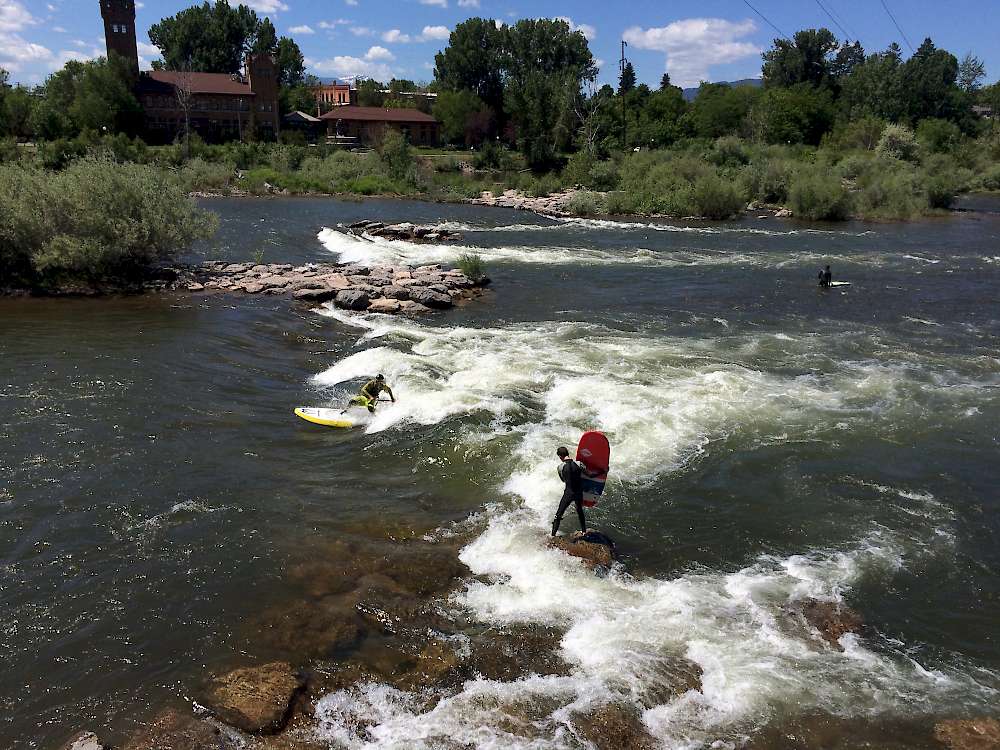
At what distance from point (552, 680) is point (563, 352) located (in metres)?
13.1

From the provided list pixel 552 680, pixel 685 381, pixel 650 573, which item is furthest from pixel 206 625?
pixel 685 381

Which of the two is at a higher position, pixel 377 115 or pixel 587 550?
pixel 377 115

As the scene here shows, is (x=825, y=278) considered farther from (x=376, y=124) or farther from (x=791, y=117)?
(x=376, y=124)

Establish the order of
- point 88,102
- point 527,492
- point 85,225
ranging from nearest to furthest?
1. point 527,492
2. point 85,225
3. point 88,102

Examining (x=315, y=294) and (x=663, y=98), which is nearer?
(x=315, y=294)

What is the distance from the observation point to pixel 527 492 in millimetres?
13094

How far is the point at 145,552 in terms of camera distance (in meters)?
11.2

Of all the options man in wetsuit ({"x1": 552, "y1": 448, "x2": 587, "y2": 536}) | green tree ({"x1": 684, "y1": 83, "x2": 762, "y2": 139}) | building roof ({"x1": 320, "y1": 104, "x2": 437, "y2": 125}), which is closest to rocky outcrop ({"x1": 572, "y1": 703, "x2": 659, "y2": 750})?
man in wetsuit ({"x1": 552, "y1": 448, "x2": 587, "y2": 536})

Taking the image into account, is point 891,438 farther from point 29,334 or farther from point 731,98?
point 731,98

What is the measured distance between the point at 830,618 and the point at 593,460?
12.4 feet

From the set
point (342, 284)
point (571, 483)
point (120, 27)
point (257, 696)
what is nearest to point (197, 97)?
point (120, 27)

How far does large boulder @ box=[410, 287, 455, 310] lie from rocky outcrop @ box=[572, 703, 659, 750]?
64.9ft

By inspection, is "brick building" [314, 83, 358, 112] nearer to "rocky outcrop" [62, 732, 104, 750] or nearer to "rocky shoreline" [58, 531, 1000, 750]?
"rocky shoreline" [58, 531, 1000, 750]

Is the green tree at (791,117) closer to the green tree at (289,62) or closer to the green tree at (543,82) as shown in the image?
the green tree at (543,82)
